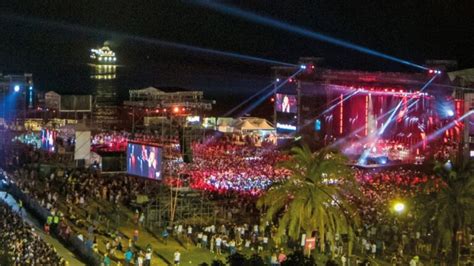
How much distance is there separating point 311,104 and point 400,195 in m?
39.3

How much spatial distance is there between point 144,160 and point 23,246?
12.3 m

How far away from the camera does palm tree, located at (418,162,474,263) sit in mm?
22453

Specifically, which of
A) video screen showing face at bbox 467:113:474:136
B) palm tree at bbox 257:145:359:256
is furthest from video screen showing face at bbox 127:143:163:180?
video screen showing face at bbox 467:113:474:136

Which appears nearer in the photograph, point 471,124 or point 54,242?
point 54,242

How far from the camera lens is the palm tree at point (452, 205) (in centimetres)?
2245

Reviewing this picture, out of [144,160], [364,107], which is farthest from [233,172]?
[364,107]

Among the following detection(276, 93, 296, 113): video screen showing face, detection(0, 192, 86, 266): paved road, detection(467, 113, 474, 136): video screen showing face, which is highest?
detection(276, 93, 296, 113): video screen showing face

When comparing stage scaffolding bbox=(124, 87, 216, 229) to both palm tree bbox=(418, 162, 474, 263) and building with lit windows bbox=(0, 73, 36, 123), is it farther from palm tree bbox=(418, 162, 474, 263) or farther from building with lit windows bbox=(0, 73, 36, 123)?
building with lit windows bbox=(0, 73, 36, 123)

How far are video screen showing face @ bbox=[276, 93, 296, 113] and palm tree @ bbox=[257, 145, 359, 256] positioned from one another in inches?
1844

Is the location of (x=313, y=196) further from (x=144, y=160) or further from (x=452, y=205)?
(x=144, y=160)

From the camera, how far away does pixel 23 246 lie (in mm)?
22766

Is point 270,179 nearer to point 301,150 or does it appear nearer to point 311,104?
point 301,150

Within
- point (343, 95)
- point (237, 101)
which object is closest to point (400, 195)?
point (343, 95)

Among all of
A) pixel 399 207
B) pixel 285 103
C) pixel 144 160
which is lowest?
pixel 399 207
